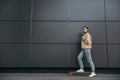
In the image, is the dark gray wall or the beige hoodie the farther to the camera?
the dark gray wall

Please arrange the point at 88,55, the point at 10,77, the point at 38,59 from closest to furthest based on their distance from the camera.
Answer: the point at 10,77, the point at 88,55, the point at 38,59

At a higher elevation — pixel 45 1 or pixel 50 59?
pixel 45 1

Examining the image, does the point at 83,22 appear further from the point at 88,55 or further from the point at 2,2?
the point at 2,2

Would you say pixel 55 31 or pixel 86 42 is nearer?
pixel 86 42

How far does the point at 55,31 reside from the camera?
23.6ft

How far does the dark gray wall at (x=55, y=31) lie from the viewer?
702 centimetres

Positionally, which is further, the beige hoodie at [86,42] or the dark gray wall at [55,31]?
the dark gray wall at [55,31]

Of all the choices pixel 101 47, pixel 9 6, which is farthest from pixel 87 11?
pixel 9 6

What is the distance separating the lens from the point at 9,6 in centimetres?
725


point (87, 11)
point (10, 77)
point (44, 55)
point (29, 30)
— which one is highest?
point (87, 11)

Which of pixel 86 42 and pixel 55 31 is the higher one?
pixel 55 31

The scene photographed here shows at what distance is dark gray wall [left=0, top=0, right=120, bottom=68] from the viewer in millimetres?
7023

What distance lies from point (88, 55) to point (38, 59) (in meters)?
1.97

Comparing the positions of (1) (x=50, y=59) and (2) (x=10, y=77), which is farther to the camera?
(1) (x=50, y=59)
